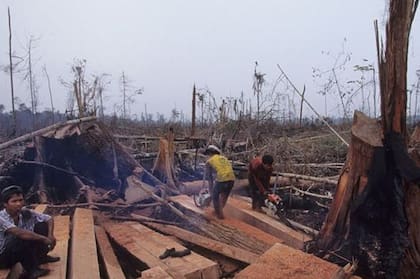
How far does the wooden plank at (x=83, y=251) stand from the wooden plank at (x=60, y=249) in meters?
0.09

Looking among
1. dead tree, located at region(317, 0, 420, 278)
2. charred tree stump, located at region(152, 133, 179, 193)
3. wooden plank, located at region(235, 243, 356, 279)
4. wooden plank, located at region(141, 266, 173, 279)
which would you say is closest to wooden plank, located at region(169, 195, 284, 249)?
charred tree stump, located at region(152, 133, 179, 193)

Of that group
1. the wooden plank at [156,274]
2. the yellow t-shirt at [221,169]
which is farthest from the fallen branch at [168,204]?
the wooden plank at [156,274]

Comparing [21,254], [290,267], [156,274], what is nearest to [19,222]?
[21,254]

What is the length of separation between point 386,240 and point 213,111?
35.3 ft

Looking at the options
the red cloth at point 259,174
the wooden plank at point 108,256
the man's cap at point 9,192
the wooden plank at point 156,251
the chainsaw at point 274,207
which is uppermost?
the man's cap at point 9,192

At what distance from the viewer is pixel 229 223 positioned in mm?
6469

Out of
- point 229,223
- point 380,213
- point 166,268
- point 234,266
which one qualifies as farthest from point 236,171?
point 380,213

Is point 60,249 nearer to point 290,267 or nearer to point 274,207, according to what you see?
point 290,267

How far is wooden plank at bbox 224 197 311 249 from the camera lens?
5355 millimetres

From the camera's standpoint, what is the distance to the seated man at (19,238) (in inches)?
158

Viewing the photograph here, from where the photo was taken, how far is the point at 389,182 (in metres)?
3.24

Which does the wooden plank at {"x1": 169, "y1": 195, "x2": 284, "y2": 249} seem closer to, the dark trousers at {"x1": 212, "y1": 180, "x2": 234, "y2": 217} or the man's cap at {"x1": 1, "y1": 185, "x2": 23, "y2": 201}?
the dark trousers at {"x1": 212, "y1": 180, "x2": 234, "y2": 217}

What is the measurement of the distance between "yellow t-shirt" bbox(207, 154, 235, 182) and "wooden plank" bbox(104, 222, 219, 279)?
63.5 inches

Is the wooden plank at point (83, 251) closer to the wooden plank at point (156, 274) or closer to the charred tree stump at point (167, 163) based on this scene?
the wooden plank at point (156, 274)
